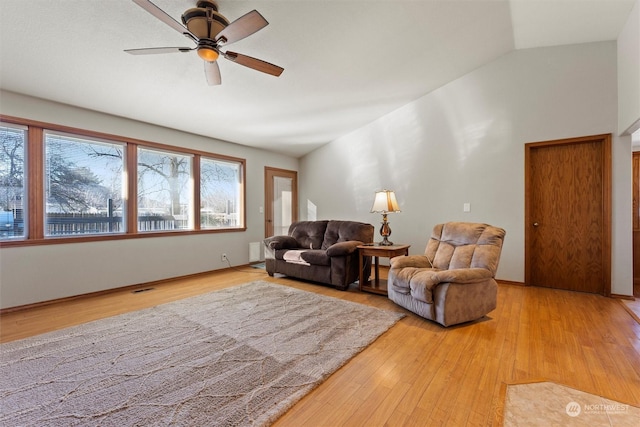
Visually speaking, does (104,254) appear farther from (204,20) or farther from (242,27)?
(242,27)

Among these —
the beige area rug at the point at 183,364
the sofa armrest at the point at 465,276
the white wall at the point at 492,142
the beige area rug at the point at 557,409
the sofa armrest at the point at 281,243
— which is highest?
the white wall at the point at 492,142

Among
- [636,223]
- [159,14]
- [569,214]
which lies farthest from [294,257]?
[636,223]

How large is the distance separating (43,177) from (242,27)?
3160mm

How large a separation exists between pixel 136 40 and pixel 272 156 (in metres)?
3.72

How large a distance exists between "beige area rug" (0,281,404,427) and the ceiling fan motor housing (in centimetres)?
245

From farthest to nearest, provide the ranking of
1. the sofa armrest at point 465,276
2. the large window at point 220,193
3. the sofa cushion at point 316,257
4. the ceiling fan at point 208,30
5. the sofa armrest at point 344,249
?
the large window at point 220,193 → the sofa cushion at point 316,257 → the sofa armrest at point 344,249 → the sofa armrest at point 465,276 → the ceiling fan at point 208,30

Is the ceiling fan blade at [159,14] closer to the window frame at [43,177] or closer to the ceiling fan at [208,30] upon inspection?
the ceiling fan at [208,30]

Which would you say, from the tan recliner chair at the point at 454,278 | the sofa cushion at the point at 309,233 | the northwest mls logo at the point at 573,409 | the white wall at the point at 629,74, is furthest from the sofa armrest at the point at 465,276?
the sofa cushion at the point at 309,233

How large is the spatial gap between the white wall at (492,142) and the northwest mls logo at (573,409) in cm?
→ 283

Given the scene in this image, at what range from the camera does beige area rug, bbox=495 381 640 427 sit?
55.1 inches

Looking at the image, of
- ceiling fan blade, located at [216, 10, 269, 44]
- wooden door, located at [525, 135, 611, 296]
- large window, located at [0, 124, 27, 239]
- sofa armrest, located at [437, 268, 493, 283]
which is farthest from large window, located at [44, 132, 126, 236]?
wooden door, located at [525, 135, 611, 296]

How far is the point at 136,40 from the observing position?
8.02 ft

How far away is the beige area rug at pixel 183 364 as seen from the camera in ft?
4.85

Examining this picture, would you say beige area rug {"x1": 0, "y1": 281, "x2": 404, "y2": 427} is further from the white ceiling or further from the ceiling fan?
the white ceiling
